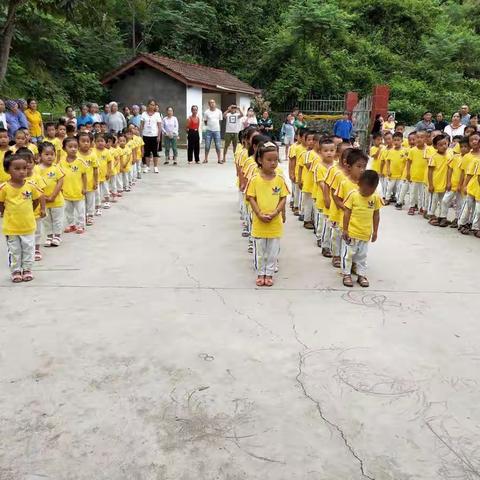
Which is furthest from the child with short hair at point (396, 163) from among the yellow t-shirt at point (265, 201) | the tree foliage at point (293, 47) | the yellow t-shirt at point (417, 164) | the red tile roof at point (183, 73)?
the tree foliage at point (293, 47)

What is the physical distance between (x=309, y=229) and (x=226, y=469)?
5081 mm

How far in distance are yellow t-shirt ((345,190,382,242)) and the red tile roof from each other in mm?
15182

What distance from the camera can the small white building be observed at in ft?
63.0

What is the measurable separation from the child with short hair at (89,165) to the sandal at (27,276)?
2.17 meters

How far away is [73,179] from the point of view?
21.7 feet

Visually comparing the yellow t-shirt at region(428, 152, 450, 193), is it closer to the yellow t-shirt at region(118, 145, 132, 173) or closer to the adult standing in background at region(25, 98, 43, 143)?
the yellow t-shirt at region(118, 145, 132, 173)

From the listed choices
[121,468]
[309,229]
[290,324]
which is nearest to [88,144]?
[309,229]

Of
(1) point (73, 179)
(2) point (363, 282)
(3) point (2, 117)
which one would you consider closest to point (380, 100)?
(3) point (2, 117)

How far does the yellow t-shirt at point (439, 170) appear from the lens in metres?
7.55

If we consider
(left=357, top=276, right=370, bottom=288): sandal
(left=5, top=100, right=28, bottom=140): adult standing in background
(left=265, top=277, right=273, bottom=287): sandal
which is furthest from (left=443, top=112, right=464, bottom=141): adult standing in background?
(left=5, top=100, right=28, bottom=140): adult standing in background

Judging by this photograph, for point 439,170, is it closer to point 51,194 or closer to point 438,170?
point 438,170

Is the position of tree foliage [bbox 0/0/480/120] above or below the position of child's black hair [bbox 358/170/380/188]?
above

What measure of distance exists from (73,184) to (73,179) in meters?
0.06

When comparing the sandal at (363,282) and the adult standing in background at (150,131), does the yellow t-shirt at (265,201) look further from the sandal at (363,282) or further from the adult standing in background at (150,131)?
the adult standing in background at (150,131)
